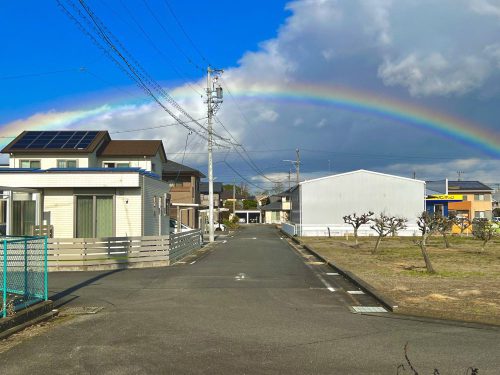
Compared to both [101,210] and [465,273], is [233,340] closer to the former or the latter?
[465,273]

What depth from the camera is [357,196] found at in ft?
138

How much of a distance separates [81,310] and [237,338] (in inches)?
146

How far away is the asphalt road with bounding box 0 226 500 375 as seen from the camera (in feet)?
18.7

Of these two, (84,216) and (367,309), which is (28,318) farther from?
(84,216)

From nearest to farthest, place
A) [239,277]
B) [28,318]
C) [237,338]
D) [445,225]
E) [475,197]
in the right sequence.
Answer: [237,338], [28,318], [239,277], [445,225], [475,197]

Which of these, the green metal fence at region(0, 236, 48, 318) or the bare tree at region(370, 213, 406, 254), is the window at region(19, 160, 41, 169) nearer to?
the bare tree at region(370, 213, 406, 254)

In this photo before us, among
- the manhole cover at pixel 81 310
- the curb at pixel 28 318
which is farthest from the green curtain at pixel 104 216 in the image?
the curb at pixel 28 318

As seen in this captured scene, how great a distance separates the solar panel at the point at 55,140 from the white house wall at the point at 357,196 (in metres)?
18.2

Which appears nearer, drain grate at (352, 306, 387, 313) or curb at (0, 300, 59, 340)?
curb at (0, 300, 59, 340)

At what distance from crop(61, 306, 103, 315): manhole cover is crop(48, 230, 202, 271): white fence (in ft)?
22.4

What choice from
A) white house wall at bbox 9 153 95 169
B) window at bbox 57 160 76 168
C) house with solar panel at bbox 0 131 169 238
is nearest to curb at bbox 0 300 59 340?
house with solar panel at bbox 0 131 169 238

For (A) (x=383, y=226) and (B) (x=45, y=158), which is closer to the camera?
(A) (x=383, y=226)

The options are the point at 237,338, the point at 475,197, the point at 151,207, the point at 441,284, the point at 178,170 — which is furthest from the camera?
the point at 475,197

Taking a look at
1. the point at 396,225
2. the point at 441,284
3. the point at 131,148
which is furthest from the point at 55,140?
the point at 441,284
